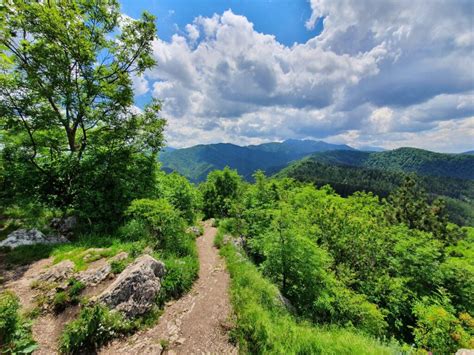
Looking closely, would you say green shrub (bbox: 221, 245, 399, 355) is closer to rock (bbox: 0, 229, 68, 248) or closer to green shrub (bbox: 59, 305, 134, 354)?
green shrub (bbox: 59, 305, 134, 354)

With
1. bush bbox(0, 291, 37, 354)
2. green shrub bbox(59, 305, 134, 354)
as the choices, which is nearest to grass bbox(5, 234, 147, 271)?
bush bbox(0, 291, 37, 354)

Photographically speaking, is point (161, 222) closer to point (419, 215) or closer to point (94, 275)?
point (94, 275)

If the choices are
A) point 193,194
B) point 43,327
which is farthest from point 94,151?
point 43,327

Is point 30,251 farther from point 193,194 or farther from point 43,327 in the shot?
point 193,194

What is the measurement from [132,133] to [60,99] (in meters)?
3.92

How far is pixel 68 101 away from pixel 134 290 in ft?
35.4

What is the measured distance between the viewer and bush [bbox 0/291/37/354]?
15.2ft

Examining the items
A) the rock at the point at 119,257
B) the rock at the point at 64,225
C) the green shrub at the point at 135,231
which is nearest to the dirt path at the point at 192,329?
the rock at the point at 119,257

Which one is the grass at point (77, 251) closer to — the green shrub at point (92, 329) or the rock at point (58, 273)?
the rock at point (58, 273)

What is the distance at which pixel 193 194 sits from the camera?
60.0ft

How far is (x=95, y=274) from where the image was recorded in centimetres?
705

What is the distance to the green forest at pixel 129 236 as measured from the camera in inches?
246

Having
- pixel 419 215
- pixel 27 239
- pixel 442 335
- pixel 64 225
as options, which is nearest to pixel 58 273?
pixel 27 239

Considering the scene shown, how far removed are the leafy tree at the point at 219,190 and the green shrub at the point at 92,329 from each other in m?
21.7
